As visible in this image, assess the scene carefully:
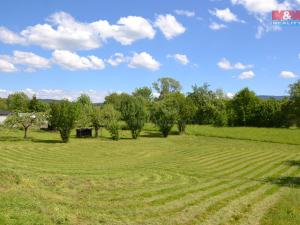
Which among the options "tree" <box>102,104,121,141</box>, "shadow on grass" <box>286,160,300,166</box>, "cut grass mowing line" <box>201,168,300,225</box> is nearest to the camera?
"cut grass mowing line" <box>201,168,300,225</box>

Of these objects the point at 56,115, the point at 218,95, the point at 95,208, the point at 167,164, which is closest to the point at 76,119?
the point at 56,115

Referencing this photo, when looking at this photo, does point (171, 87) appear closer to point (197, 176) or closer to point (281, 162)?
point (281, 162)

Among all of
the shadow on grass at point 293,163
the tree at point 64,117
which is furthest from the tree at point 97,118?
the shadow on grass at point 293,163

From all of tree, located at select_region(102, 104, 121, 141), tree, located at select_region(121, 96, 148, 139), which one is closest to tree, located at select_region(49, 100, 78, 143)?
tree, located at select_region(102, 104, 121, 141)

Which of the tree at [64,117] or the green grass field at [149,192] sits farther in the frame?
the tree at [64,117]

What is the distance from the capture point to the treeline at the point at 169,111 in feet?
180

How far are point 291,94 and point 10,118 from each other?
2686 inches

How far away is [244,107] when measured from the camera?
11181 centimetres

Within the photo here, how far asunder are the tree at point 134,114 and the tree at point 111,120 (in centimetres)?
159

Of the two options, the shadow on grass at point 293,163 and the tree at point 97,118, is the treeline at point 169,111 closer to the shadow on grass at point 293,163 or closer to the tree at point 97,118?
the tree at point 97,118

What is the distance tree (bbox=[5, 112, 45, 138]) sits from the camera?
54.6 meters

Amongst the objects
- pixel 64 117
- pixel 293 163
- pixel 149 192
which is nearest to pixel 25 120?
pixel 64 117

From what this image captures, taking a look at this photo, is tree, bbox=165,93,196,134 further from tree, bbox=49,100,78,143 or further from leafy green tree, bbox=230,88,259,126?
leafy green tree, bbox=230,88,259,126

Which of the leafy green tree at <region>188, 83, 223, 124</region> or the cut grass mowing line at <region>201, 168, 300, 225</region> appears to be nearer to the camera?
the cut grass mowing line at <region>201, 168, 300, 225</region>
